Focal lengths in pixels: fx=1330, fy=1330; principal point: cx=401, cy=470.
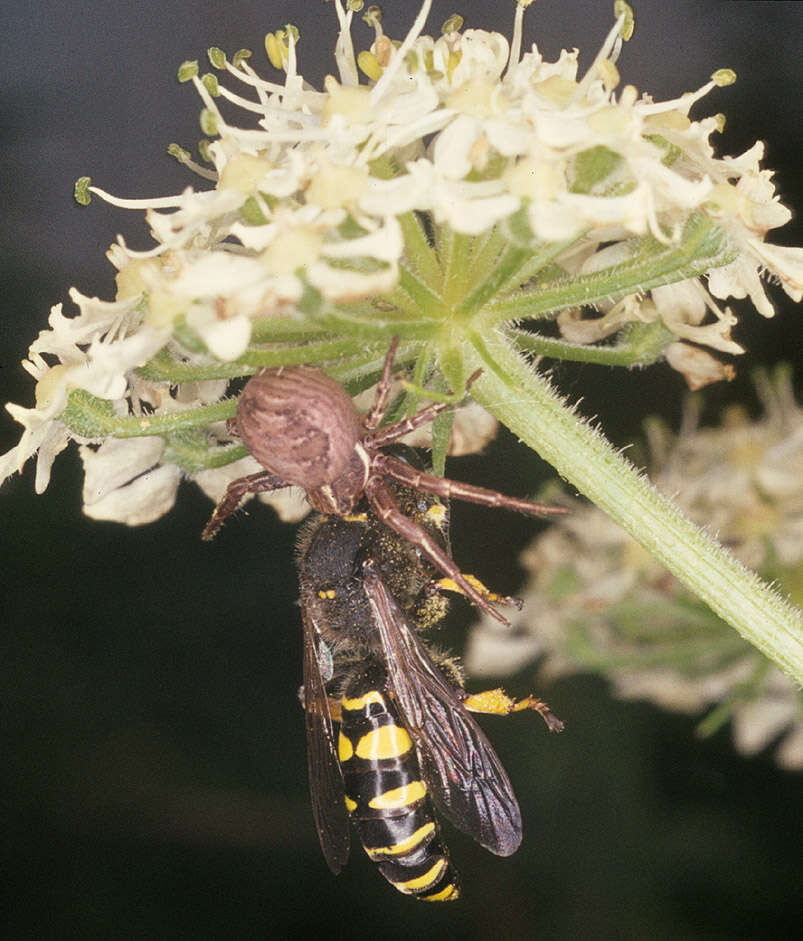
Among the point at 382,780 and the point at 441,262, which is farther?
the point at 382,780

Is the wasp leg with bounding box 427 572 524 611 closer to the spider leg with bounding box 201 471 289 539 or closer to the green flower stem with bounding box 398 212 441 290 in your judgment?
the spider leg with bounding box 201 471 289 539

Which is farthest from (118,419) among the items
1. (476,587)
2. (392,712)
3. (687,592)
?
(687,592)

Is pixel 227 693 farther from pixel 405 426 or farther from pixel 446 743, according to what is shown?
pixel 405 426

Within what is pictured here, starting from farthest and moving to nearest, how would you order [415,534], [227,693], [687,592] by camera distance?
[227,693], [687,592], [415,534]

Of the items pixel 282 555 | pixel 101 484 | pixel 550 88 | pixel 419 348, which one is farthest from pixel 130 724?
pixel 550 88

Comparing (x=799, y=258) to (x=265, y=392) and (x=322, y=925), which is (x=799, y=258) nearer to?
(x=265, y=392)

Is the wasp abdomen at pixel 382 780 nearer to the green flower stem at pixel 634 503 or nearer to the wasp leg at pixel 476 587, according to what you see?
the wasp leg at pixel 476 587
